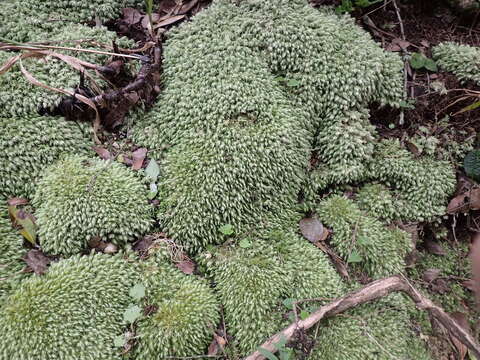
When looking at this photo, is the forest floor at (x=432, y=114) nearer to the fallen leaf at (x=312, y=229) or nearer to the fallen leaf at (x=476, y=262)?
the fallen leaf at (x=476, y=262)

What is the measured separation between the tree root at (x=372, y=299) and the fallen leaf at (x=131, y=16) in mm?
2561

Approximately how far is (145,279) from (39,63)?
64.4 inches

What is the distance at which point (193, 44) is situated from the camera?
261 cm

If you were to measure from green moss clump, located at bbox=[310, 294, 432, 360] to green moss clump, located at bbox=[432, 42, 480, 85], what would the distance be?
188 cm

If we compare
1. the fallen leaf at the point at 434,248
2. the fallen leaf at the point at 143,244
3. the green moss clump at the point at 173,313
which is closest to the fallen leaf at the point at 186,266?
the green moss clump at the point at 173,313

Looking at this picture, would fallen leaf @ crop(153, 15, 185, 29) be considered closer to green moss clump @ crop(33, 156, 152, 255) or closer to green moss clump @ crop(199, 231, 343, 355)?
green moss clump @ crop(33, 156, 152, 255)

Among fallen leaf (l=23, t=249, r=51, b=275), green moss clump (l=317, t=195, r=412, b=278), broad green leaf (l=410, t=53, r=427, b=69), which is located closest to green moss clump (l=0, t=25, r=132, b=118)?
fallen leaf (l=23, t=249, r=51, b=275)

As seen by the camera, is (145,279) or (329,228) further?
(329,228)

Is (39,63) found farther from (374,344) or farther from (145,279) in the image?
(374,344)

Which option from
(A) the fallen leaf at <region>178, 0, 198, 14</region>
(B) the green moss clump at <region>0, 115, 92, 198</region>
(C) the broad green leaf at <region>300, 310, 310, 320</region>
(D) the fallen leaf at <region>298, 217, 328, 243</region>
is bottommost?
(C) the broad green leaf at <region>300, 310, 310, 320</region>

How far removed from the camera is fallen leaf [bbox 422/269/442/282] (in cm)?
246

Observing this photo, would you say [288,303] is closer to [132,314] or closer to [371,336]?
[371,336]

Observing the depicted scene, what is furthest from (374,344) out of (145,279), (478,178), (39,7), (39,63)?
(39,7)

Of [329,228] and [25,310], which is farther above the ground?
[25,310]
